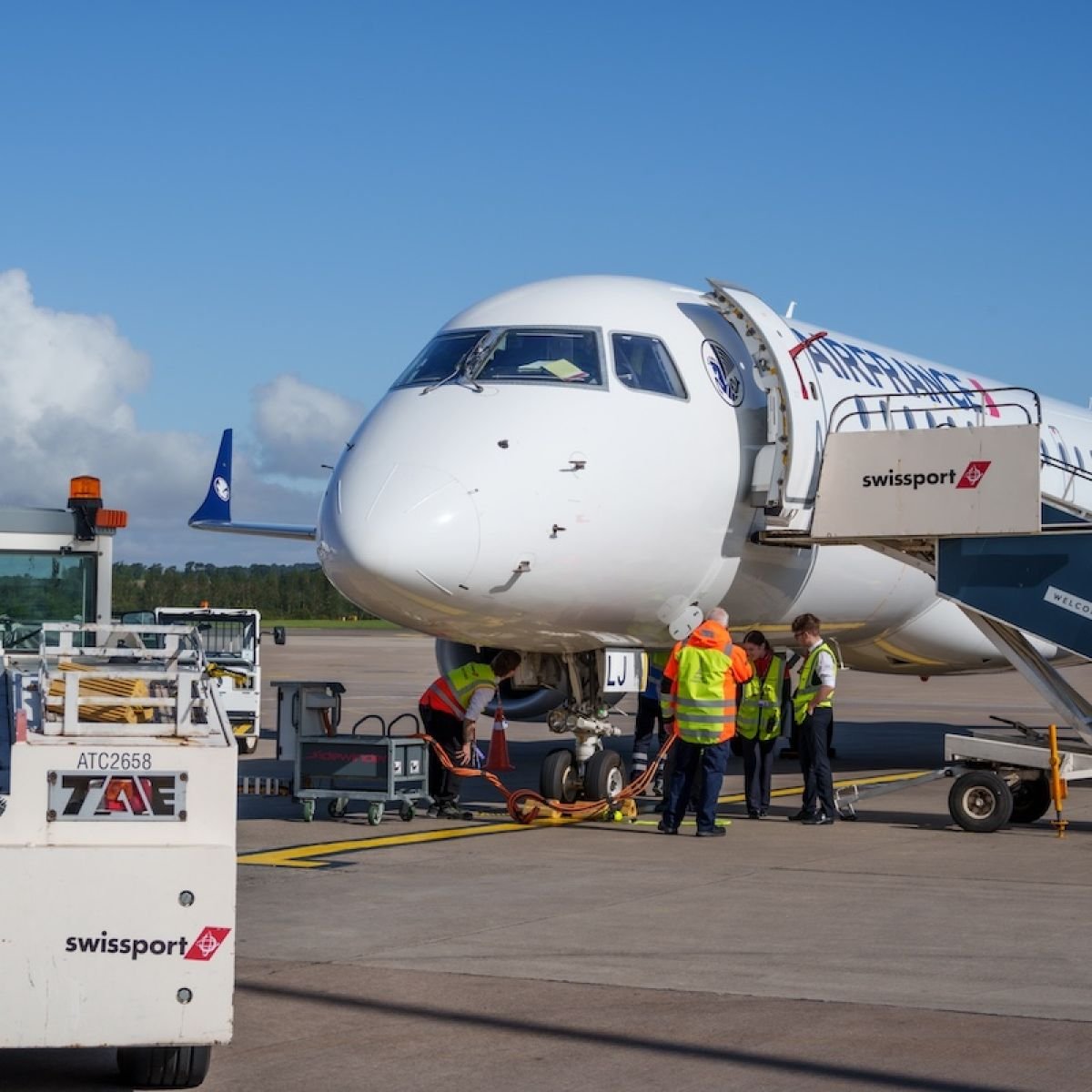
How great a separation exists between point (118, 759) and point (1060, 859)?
27.3 feet

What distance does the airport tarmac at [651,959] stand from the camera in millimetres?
6395

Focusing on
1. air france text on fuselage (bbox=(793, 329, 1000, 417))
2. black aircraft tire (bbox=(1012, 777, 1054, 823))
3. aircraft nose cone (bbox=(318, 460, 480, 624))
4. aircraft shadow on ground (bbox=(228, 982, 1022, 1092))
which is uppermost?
air france text on fuselage (bbox=(793, 329, 1000, 417))

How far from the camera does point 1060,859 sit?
1223 centimetres

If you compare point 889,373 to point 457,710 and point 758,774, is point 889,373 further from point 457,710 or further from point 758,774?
point 457,710

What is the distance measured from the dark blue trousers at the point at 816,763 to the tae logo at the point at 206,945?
8957 millimetres

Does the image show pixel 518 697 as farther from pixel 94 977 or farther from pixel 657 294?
pixel 94 977

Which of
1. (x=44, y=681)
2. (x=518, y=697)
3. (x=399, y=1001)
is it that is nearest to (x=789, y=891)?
(x=399, y=1001)

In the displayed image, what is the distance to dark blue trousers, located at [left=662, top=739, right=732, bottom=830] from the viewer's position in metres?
13.4

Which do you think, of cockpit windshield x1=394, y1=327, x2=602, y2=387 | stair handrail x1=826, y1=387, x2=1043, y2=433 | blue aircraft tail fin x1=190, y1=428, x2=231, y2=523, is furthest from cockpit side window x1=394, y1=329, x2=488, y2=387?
blue aircraft tail fin x1=190, y1=428, x2=231, y2=523

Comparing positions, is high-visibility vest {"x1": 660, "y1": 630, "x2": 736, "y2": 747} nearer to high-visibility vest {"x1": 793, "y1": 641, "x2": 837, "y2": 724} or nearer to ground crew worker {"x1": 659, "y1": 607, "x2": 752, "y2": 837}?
ground crew worker {"x1": 659, "y1": 607, "x2": 752, "y2": 837}

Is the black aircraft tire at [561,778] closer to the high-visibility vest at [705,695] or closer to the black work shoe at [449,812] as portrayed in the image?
the black work shoe at [449,812]

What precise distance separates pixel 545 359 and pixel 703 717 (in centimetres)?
296

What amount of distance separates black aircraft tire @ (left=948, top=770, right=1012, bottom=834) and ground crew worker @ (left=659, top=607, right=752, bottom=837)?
1.86m

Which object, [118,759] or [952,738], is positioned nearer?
[118,759]
